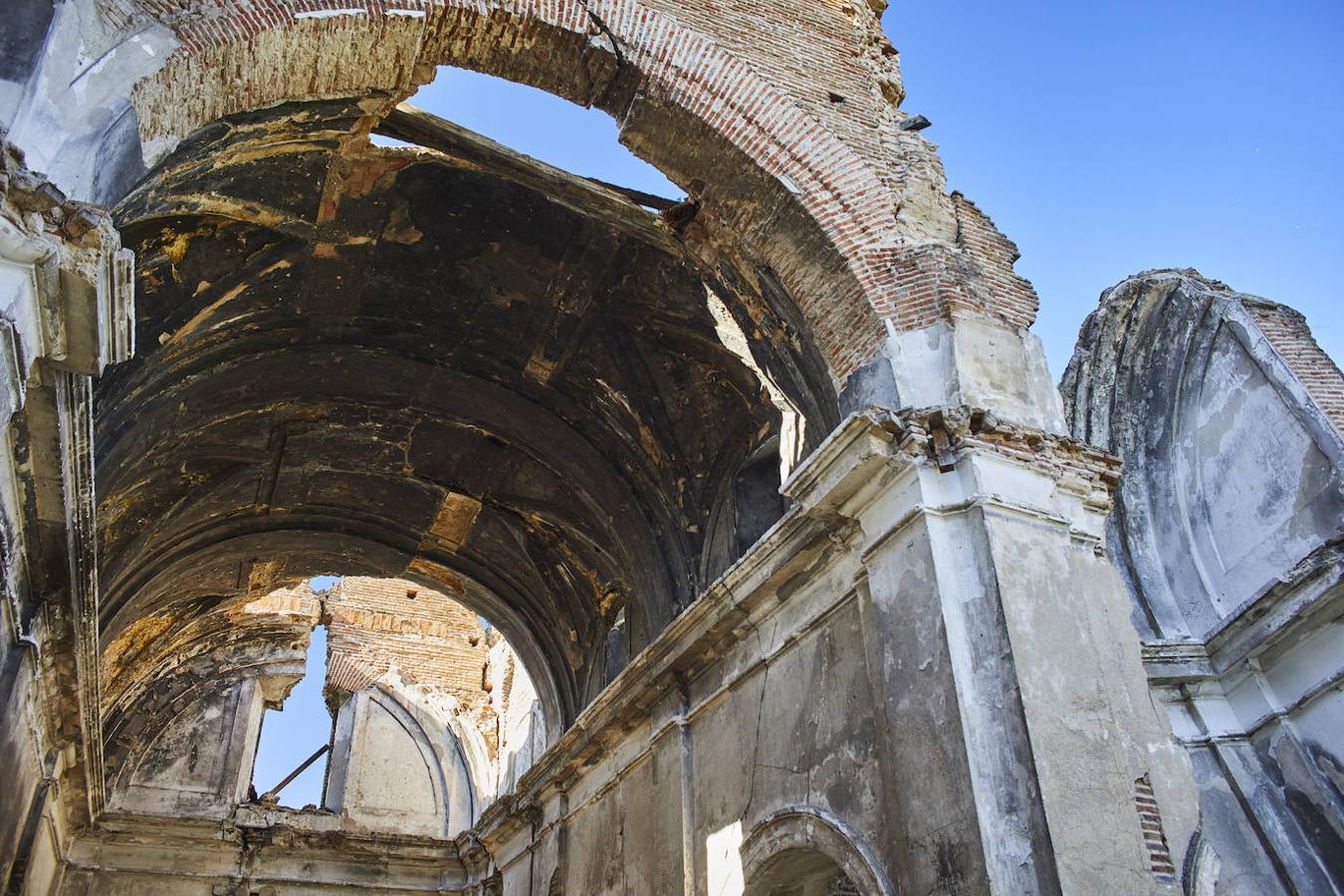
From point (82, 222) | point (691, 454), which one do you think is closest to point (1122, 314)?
point (691, 454)

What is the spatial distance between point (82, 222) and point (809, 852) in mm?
4937

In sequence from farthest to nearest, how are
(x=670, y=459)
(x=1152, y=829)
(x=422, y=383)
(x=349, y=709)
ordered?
(x=349, y=709) < (x=422, y=383) < (x=670, y=459) < (x=1152, y=829)

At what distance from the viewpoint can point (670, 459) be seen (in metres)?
8.92

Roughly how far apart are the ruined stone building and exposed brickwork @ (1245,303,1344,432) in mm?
37

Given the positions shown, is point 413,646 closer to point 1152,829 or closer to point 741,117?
point 741,117

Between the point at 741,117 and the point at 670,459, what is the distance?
10.1 feet

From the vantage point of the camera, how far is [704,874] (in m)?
7.07

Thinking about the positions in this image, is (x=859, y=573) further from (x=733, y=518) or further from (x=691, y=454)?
(x=691, y=454)

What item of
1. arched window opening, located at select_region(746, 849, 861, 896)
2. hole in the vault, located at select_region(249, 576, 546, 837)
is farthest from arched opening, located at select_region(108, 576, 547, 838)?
arched window opening, located at select_region(746, 849, 861, 896)

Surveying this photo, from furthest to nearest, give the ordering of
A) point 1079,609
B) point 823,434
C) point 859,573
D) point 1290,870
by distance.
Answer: point 1290,870 → point 823,434 → point 859,573 → point 1079,609

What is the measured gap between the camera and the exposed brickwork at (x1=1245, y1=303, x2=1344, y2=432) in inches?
346

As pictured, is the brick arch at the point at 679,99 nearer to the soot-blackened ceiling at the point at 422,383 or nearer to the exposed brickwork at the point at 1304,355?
the soot-blackened ceiling at the point at 422,383

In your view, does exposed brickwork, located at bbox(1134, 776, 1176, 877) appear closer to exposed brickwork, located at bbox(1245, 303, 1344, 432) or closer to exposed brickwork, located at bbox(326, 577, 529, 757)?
exposed brickwork, located at bbox(1245, 303, 1344, 432)

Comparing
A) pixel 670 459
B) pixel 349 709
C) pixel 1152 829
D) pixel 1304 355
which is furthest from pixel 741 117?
pixel 349 709
